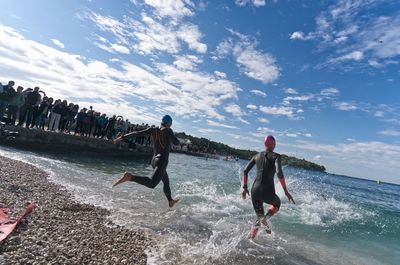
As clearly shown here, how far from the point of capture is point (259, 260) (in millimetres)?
7270

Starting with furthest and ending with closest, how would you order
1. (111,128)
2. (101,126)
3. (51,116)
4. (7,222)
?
(111,128), (101,126), (51,116), (7,222)

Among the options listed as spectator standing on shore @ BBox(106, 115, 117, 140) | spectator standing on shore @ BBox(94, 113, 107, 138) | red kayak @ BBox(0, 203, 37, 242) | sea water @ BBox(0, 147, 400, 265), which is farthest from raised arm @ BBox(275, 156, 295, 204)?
spectator standing on shore @ BBox(106, 115, 117, 140)

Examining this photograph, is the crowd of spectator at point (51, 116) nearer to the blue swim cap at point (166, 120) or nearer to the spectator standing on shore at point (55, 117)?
the spectator standing on shore at point (55, 117)

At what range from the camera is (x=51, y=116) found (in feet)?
76.1

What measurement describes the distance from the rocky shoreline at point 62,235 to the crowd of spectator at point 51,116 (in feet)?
32.5

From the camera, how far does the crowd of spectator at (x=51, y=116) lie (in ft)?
59.6

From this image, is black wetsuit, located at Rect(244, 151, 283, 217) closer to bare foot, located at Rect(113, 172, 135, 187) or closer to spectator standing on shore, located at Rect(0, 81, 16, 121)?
bare foot, located at Rect(113, 172, 135, 187)

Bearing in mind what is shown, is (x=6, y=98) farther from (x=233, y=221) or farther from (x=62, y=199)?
(x=233, y=221)

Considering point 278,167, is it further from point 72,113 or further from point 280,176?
point 72,113

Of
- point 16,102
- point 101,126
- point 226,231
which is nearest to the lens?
point 226,231

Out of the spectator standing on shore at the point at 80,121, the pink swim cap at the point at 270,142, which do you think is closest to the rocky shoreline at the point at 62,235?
the pink swim cap at the point at 270,142

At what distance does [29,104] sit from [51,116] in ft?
13.3

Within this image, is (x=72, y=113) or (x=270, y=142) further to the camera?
(x=72, y=113)

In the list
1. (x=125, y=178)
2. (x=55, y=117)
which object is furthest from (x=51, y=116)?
(x=125, y=178)
